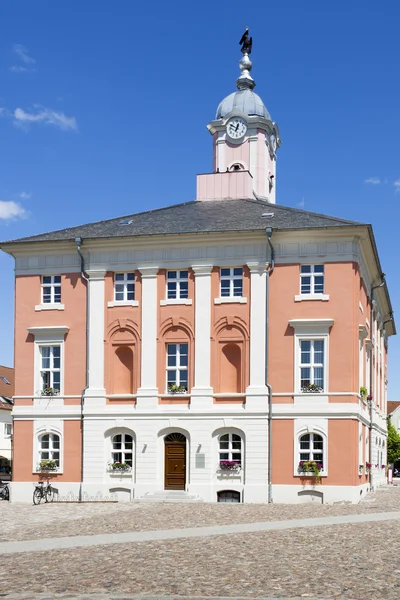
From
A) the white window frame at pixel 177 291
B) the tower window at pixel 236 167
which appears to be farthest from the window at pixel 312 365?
the tower window at pixel 236 167

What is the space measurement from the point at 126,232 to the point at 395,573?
27.2 meters

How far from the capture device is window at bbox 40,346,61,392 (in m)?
41.3

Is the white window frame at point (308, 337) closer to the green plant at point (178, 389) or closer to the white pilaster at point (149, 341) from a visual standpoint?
the green plant at point (178, 389)

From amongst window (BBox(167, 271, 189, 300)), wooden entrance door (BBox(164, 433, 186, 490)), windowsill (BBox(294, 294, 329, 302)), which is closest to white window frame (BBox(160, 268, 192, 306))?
window (BBox(167, 271, 189, 300))

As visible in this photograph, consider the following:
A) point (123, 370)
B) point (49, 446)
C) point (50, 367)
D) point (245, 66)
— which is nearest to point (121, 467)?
point (49, 446)

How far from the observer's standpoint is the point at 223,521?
90.1 ft

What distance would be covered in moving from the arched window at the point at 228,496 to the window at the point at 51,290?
11061 millimetres

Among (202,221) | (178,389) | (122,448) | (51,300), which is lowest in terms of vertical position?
(122,448)

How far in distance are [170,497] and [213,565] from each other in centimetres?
2159

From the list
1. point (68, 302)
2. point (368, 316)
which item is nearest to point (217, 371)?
point (68, 302)

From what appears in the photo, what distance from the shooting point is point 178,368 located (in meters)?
39.8

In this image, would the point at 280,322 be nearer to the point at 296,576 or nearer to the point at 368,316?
the point at 368,316

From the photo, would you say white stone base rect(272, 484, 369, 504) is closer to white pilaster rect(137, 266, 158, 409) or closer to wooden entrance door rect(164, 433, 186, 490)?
wooden entrance door rect(164, 433, 186, 490)

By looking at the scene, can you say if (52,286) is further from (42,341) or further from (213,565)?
(213,565)
